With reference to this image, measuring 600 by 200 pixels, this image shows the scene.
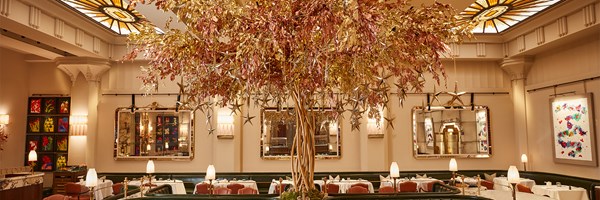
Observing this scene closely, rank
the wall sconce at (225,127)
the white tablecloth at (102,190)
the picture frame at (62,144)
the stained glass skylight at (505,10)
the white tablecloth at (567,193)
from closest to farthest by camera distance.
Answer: the white tablecloth at (567,193)
the stained glass skylight at (505,10)
the white tablecloth at (102,190)
the wall sconce at (225,127)
the picture frame at (62,144)

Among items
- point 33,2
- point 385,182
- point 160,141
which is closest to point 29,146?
point 160,141

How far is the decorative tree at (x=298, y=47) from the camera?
88.4 inches

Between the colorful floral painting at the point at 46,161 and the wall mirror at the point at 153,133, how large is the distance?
78.3 inches

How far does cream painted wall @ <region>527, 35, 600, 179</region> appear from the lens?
8539 millimetres

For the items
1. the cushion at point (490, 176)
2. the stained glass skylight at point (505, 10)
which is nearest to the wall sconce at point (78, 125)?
the stained glass skylight at point (505, 10)

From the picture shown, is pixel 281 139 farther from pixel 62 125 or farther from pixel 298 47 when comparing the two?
pixel 298 47

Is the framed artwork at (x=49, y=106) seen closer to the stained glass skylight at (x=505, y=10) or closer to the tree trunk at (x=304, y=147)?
the stained glass skylight at (x=505, y=10)

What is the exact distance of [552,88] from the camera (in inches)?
384

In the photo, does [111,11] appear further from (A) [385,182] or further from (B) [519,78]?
(B) [519,78]

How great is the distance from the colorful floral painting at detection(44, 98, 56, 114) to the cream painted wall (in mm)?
12334

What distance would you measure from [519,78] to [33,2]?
10763mm

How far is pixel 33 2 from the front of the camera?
7359mm

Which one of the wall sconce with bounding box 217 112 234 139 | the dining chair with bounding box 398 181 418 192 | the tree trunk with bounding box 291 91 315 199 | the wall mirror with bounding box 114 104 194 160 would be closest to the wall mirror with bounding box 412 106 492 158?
the dining chair with bounding box 398 181 418 192

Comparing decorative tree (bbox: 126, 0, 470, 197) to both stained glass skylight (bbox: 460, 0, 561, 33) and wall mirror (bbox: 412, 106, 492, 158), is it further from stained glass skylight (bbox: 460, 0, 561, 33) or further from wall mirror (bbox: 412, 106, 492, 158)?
wall mirror (bbox: 412, 106, 492, 158)
